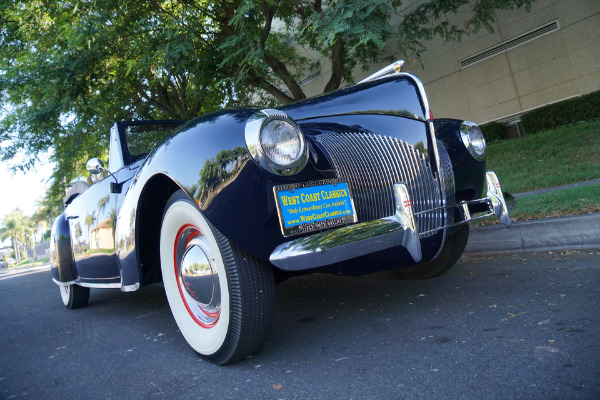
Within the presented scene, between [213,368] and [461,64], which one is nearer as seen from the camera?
[213,368]

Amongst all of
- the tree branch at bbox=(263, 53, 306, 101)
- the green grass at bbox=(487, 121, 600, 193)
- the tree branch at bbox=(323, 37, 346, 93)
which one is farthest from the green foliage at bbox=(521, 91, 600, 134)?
the tree branch at bbox=(263, 53, 306, 101)

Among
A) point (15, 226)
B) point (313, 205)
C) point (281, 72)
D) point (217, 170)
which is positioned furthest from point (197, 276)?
point (15, 226)

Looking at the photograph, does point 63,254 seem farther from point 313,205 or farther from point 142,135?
point 313,205

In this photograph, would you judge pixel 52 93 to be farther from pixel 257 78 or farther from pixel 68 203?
pixel 68 203

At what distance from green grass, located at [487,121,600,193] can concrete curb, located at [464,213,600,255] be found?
2801mm

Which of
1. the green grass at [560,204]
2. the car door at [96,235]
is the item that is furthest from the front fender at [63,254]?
the green grass at [560,204]

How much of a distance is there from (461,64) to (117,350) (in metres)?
13.3

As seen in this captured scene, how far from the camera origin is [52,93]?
9453 mm

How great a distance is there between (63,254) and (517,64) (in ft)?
40.3

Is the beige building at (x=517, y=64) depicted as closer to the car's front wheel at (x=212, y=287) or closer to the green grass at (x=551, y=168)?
the green grass at (x=551, y=168)

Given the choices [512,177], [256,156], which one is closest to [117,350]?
[256,156]

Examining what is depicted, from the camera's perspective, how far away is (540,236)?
158 inches

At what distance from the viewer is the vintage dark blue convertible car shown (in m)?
2.08

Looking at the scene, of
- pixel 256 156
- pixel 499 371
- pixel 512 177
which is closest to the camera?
pixel 499 371
